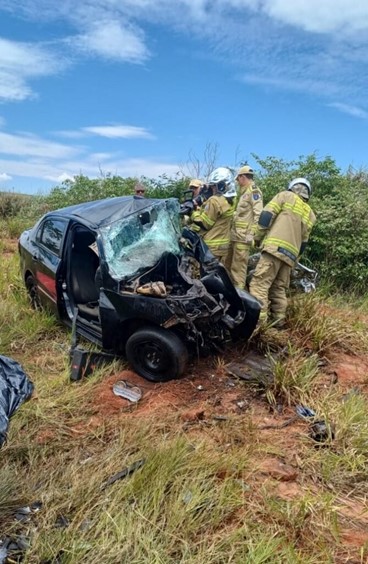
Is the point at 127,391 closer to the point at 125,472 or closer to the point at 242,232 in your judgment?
the point at 125,472

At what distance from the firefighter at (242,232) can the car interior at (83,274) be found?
213cm

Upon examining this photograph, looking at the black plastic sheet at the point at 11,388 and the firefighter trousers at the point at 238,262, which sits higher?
the firefighter trousers at the point at 238,262

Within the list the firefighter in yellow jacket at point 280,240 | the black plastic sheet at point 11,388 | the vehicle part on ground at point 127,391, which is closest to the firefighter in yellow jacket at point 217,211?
the firefighter in yellow jacket at point 280,240

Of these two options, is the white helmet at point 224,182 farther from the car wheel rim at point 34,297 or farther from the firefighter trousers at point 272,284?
the car wheel rim at point 34,297

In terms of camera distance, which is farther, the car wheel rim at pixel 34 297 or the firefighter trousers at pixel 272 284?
the car wheel rim at pixel 34 297

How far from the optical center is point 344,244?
825 cm

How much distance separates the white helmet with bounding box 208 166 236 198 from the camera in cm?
621

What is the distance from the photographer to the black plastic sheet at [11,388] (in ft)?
7.88

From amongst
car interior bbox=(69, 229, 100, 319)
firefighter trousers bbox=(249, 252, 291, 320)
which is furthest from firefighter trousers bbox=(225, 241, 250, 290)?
car interior bbox=(69, 229, 100, 319)

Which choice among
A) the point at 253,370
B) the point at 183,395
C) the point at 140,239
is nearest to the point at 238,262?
the point at 140,239

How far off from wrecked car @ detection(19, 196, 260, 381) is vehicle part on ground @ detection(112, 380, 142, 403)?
0.74ft

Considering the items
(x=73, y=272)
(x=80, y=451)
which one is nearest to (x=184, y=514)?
(x=80, y=451)

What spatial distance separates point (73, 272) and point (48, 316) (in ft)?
2.53

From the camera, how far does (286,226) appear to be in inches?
221
